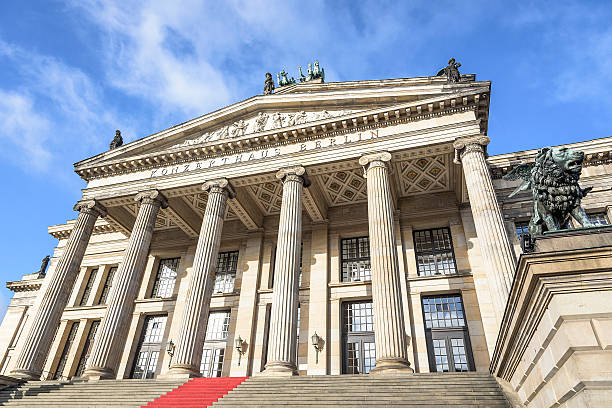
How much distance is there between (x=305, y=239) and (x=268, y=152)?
5.70 meters

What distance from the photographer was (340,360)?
59.7ft

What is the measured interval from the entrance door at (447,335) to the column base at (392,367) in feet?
18.6

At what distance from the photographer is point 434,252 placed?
800 inches

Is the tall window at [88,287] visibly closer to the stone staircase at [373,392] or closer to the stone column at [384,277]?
the stone staircase at [373,392]

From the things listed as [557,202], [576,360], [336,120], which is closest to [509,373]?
[557,202]

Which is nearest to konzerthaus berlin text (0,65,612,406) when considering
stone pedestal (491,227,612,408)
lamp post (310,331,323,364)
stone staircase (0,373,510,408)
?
lamp post (310,331,323,364)

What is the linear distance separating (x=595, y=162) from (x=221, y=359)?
854 inches

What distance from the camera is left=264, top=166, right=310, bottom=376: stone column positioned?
45.1 feet

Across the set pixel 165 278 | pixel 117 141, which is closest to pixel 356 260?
pixel 165 278

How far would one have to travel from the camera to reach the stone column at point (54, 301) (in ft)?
54.9

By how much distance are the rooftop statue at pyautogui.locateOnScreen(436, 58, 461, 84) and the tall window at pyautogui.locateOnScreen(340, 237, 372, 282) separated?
932 centimetres

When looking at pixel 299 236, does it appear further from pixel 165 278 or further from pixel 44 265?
pixel 44 265

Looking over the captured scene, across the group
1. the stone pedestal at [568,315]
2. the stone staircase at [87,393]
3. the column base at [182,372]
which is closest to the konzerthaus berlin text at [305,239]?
the column base at [182,372]

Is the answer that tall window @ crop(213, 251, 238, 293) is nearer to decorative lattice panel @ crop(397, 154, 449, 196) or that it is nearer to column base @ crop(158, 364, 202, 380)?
column base @ crop(158, 364, 202, 380)
